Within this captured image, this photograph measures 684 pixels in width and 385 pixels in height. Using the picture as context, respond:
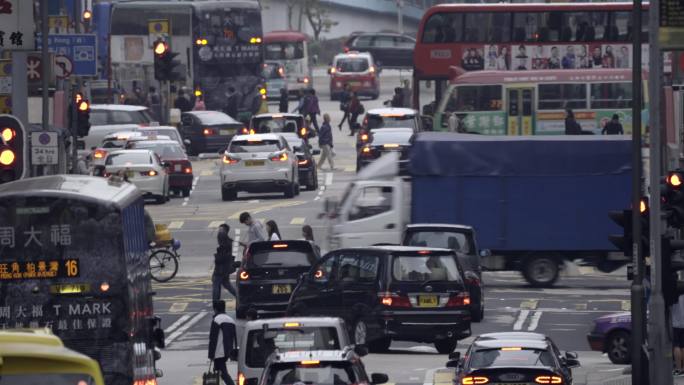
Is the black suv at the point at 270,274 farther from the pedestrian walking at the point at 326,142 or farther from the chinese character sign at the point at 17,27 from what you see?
the pedestrian walking at the point at 326,142

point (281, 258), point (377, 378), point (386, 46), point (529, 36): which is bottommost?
point (377, 378)

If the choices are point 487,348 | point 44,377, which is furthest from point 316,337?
point 44,377

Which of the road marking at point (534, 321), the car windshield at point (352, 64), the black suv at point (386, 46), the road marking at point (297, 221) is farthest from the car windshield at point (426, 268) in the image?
the black suv at point (386, 46)

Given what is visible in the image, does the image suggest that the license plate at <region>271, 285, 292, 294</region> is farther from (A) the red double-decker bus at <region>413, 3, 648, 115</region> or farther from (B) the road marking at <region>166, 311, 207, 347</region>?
(A) the red double-decker bus at <region>413, 3, 648, 115</region>

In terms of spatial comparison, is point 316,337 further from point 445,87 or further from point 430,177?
point 445,87

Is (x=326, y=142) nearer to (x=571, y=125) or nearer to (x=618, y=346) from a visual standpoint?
(x=571, y=125)

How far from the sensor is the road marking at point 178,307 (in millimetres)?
33500

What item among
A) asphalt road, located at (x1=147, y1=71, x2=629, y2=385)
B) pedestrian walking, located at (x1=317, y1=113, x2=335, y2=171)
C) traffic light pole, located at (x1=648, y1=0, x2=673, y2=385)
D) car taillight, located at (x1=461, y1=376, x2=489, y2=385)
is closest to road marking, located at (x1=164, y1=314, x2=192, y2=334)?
asphalt road, located at (x1=147, y1=71, x2=629, y2=385)

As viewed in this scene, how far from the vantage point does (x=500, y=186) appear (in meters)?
36.6

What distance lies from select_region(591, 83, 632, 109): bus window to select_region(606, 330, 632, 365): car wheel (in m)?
29.9

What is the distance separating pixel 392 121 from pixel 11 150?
113ft

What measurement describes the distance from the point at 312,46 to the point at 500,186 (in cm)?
7346

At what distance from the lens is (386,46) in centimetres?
9638


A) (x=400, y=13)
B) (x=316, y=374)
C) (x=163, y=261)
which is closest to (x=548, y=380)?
(x=316, y=374)
